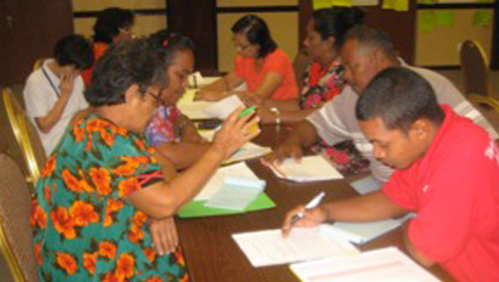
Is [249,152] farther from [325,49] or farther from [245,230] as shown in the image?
[325,49]

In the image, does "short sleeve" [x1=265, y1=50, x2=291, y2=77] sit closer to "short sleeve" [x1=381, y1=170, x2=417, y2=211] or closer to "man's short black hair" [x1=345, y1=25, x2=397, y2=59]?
"man's short black hair" [x1=345, y1=25, x2=397, y2=59]

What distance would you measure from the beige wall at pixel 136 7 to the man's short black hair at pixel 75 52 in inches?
156

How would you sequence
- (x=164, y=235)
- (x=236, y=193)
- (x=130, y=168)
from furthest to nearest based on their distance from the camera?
(x=236, y=193), (x=164, y=235), (x=130, y=168)

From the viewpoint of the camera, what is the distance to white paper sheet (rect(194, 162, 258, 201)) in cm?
183

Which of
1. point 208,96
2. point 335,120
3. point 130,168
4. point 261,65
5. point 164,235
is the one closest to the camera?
point 130,168

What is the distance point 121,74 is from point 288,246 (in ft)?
2.02

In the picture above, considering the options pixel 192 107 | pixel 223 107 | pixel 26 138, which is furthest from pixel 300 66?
pixel 26 138

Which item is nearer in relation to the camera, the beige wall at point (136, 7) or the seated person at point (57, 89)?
the seated person at point (57, 89)

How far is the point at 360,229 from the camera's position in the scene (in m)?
1.58

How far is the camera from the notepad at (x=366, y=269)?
126cm

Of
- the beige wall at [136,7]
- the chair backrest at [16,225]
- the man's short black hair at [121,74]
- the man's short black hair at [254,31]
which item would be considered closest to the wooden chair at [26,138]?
the chair backrest at [16,225]

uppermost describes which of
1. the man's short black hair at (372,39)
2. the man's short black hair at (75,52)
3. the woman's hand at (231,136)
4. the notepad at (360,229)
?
the man's short black hair at (372,39)

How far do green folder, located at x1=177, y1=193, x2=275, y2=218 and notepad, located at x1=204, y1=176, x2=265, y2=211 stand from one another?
0.02m

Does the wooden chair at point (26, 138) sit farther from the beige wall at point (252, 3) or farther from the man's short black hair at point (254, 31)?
the beige wall at point (252, 3)
